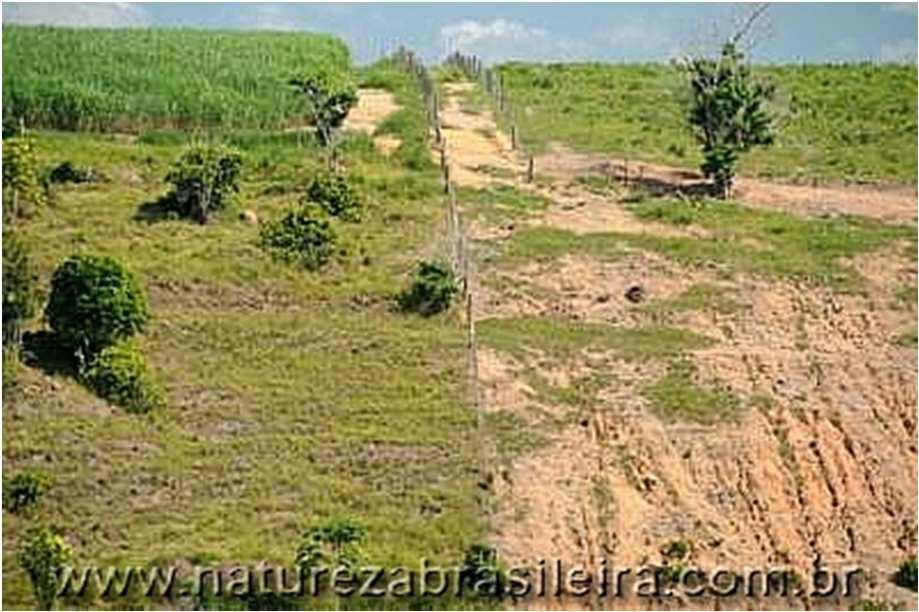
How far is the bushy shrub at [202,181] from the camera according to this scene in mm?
23375

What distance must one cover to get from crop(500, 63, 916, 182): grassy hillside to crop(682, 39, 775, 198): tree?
1.30 m

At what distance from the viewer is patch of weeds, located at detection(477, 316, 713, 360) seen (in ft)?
63.4

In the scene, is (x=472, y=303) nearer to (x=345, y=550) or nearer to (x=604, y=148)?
(x=345, y=550)

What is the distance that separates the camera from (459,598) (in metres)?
13.8

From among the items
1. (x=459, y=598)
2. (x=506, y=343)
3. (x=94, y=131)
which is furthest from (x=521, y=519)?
(x=94, y=131)

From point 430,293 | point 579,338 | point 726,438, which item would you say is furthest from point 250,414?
point 726,438

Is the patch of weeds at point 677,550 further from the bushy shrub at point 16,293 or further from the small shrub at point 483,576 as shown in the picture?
the bushy shrub at point 16,293

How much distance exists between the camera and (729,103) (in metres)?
28.3

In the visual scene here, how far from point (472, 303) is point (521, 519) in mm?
5785

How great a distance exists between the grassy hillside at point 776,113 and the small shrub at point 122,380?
16.2m

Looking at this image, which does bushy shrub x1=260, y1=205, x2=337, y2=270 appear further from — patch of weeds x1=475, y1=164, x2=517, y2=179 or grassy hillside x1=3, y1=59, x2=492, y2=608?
patch of weeds x1=475, y1=164, x2=517, y2=179

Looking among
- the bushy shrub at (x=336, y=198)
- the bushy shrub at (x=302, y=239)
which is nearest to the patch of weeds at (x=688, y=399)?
the bushy shrub at (x=302, y=239)

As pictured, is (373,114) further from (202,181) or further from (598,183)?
(202,181)

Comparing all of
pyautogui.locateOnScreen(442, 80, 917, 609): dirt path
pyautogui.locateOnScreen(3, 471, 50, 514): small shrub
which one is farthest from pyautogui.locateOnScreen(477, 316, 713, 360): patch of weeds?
pyautogui.locateOnScreen(3, 471, 50, 514): small shrub
